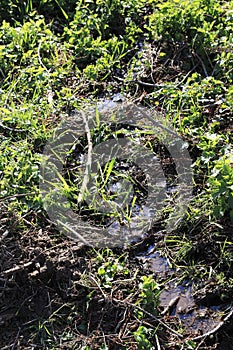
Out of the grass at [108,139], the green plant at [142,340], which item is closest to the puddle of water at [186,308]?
the grass at [108,139]

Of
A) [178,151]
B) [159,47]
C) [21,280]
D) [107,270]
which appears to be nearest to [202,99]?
[178,151]

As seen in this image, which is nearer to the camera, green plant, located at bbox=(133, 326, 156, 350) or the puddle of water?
green plant, located at bbox=(133, 326, 156, 350)

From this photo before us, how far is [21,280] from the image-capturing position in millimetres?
3223

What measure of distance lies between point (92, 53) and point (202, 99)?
96 cm

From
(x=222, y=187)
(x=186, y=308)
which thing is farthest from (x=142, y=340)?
(x=222, y=187)

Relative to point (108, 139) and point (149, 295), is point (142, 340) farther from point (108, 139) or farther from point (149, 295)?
point (108, 139)

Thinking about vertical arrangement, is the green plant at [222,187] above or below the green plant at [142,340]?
above

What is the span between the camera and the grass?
10.2 ft

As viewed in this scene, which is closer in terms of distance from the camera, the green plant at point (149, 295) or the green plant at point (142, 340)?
the green plant at point (142, 340)

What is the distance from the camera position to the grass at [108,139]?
10.2 feet

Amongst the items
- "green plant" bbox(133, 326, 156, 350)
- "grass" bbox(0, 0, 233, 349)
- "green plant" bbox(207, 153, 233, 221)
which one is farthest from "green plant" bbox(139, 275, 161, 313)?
"green plant" bbox(207, 153, 233, 221)

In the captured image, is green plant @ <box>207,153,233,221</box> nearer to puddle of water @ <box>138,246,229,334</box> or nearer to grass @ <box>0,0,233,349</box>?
grass @ <box>0,0,233,349</box>

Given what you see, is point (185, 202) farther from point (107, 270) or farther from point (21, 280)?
point (21, 280)

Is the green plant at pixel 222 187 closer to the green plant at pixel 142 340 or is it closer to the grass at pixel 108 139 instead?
the grass at pixel 108 139
